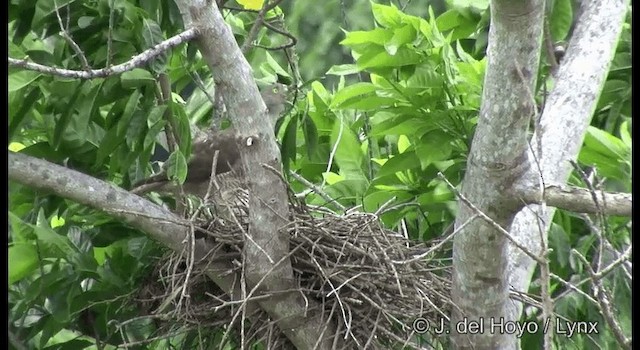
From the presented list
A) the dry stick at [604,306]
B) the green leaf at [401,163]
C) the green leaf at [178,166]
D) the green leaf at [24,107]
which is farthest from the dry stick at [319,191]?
the dry stick at [604,306]

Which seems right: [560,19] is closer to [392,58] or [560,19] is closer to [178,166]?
[392,58]

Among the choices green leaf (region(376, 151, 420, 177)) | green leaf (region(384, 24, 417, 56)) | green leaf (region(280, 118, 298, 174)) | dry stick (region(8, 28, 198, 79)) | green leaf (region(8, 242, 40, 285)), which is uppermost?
dry stick (region(8, 28, 198, 79))

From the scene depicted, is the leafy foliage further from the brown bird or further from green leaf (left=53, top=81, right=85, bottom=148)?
the brown bird

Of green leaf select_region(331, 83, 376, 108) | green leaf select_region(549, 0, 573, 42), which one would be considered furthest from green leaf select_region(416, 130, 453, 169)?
green leaf select_region(549, 0, 573, 42)

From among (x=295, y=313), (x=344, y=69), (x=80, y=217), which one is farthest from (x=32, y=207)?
(x=344, y=69)

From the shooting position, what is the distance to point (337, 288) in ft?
7.68

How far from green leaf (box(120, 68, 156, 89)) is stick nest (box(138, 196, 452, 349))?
0.41 m

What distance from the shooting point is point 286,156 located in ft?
8.03

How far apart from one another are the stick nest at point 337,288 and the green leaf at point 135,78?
Result: 41 cm

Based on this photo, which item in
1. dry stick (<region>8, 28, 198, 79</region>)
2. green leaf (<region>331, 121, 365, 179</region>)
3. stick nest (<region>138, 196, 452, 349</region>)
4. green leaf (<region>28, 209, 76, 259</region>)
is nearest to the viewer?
dry stick (<region>8, 28, 198, 79</region>)

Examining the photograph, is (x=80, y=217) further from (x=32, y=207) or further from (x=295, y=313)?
(x=295, y=313)

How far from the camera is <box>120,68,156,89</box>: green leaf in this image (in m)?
2.19

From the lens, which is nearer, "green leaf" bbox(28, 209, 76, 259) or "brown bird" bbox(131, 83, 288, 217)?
"green leaf" bbox(28, 209, 76, 259)

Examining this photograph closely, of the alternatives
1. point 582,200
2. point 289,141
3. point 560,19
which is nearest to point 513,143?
point 582,200
